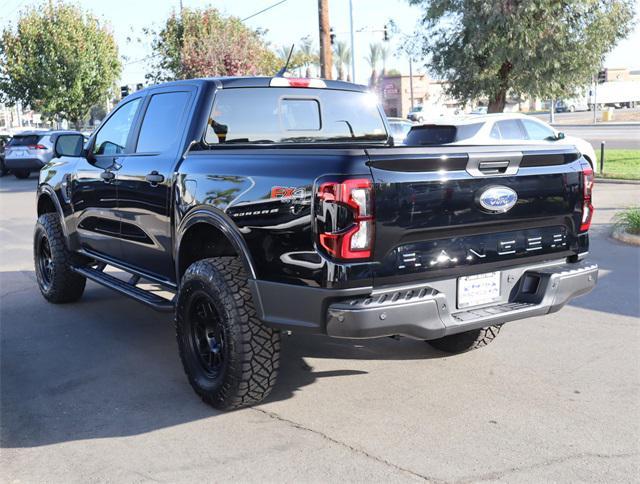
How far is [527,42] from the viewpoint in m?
18.0

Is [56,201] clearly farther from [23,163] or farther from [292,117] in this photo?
[23,163]

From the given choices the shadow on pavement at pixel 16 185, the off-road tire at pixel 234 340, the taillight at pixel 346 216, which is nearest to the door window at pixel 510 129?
the off-road tire at pixel 234 340

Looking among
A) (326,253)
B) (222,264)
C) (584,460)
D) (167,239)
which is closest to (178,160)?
(167,239)

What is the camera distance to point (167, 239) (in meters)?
4.89

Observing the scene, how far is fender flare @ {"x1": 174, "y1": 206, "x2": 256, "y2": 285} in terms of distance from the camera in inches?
156

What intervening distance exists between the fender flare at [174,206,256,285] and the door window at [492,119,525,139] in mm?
9935

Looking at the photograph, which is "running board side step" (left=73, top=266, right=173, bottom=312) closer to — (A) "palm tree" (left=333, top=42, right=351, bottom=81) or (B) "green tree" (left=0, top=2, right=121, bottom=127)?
(B) "green tree" (left=0, top=2, right=121, bottom=127)

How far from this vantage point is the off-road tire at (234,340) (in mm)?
3992

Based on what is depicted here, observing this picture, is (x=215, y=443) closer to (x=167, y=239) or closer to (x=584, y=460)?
(x=167, y=239)

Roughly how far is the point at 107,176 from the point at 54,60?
114 ft

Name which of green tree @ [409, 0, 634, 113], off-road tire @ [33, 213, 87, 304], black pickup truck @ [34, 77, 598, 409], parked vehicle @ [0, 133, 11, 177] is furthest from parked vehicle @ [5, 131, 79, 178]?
black pickup truck @ [34, 77, 598, 409]

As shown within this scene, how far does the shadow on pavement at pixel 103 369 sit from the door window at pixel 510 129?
28.6 ft

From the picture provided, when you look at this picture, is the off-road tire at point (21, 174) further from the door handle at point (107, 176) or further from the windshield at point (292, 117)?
the windshield at point (292, 117)

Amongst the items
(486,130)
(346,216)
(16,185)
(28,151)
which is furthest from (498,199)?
(28,151)
